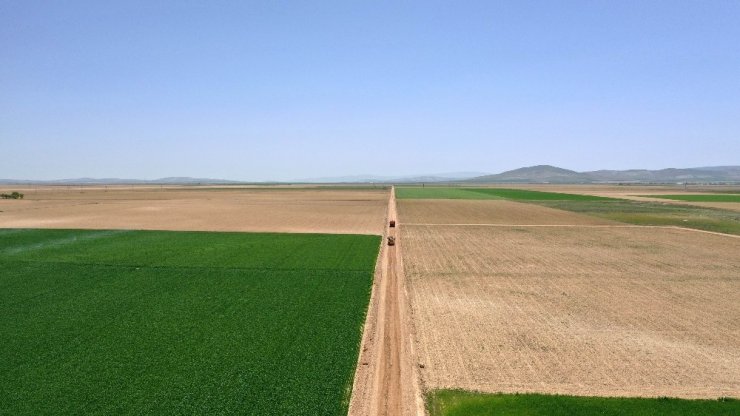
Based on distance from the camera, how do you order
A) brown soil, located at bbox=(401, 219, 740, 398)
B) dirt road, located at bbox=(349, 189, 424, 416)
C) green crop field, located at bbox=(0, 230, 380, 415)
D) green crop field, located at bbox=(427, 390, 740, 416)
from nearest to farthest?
1. green crop field, located at bbox=(427, 390, 740, 416)
2. green crop field, located at bbox=(0, 230, 380, 415)
3. dirt road, located at bbox=(349, 189, 424, 416)
4. brown soil, located at bbox=(401, 219, 740, 398)

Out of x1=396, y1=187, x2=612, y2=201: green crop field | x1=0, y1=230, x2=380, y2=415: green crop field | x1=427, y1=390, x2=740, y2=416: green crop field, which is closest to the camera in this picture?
x1=427, y1=390, x2=740, y2=416: green crop field

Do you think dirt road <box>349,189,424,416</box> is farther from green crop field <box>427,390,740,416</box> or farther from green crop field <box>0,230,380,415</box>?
green crop field <box>427,390,740,416</box>

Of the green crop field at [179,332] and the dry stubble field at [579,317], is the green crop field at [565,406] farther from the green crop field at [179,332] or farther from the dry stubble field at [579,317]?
the green crop field at [179,332]

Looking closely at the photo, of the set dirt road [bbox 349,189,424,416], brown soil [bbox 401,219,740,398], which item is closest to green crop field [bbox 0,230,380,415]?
dirt road [bbox 349,189,424,416]

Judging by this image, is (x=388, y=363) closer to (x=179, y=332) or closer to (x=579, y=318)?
(x=179, y=332)

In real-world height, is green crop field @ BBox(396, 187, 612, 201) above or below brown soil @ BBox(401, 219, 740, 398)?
above

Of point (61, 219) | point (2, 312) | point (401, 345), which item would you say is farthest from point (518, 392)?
point (61, 219)

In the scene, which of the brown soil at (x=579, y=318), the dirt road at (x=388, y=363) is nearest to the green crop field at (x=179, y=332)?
the dirt road at (x=388, y=363)

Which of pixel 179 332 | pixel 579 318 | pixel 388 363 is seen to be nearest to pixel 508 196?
pixel 579 318
